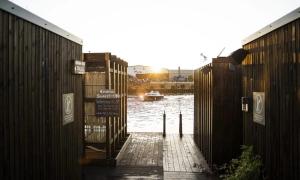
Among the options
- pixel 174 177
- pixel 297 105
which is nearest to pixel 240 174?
pixel 297 105

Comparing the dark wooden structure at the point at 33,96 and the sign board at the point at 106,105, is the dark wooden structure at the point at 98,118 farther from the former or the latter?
the dark wooden structure at the point at 33,96

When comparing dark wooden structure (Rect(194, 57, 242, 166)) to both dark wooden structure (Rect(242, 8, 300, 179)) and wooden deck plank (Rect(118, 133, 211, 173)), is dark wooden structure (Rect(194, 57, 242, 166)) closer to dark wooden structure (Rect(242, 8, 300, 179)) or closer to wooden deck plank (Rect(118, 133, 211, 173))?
wooden deck plank (Rect(118, 133, 211, 173))

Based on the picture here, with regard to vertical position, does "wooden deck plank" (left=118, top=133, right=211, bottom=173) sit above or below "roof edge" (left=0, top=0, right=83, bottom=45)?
below

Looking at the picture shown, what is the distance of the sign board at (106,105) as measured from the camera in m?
9.35

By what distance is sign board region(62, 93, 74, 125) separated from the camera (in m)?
6.29

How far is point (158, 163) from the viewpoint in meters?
10.6

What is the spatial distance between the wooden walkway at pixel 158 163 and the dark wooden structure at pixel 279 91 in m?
3.32

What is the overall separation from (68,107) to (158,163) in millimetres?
5141

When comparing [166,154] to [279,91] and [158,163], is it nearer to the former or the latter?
[158,163]

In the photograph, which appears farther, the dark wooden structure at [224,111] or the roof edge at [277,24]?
the dark wooden structure at [224,111]

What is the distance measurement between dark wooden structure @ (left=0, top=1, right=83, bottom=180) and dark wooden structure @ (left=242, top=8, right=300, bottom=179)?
414 centimetres

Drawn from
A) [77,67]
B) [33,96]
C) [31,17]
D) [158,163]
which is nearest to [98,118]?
[158,163]

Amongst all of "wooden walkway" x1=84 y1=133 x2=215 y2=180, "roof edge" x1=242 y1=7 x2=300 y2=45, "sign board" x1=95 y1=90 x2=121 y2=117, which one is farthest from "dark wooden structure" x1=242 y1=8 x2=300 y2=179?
"sign board" x1=95 y1=90 x2=121 y2=117

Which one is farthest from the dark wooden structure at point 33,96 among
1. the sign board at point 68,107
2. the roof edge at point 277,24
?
the roof edge at point 277,24
